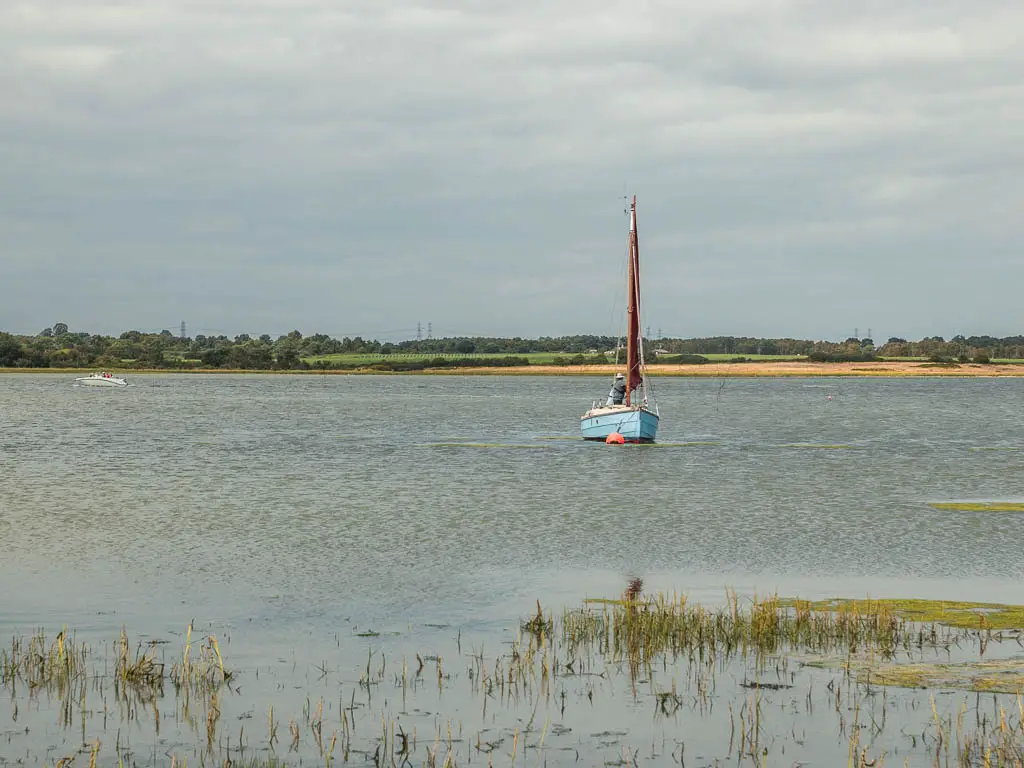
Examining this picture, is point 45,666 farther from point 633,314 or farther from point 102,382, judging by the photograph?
point 102,382

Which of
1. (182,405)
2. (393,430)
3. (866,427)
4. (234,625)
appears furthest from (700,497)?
(182,405)

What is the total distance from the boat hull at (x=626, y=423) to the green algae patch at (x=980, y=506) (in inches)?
996

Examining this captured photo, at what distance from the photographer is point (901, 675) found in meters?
16.0

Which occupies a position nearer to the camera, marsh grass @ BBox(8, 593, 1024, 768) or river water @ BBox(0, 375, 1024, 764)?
marsh grass @ BBox(8, 593, 1024, 768)

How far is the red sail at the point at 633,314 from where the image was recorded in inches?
2429

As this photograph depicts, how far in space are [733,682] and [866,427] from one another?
3163 inches

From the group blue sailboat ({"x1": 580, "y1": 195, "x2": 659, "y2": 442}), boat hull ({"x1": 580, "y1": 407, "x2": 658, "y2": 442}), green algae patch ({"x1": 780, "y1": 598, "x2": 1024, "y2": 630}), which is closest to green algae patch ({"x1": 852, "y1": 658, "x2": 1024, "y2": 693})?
green algae patch ({"x1": 780, "y1": 598, "x2": 1024, "y2": 630})

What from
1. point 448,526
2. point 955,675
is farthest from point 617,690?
point 448,526

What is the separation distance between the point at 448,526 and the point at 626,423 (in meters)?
31.7

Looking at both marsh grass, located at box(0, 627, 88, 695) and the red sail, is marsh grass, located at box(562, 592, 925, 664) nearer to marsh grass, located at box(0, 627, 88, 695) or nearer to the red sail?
marsh grass, located at box(0, 627, 88, 695)

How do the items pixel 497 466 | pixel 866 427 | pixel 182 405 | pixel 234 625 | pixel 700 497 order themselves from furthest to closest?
pixel 182 405 < pixel 866 427 < pixel 497 466 < pixel 700 497 < pixel 234 625

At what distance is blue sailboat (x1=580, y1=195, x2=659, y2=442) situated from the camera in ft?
203

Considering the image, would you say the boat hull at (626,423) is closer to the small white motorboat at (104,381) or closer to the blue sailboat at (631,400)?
the blue sailboat at (631,400)

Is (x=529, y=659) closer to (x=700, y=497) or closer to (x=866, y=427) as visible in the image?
(x=700, y=497)
